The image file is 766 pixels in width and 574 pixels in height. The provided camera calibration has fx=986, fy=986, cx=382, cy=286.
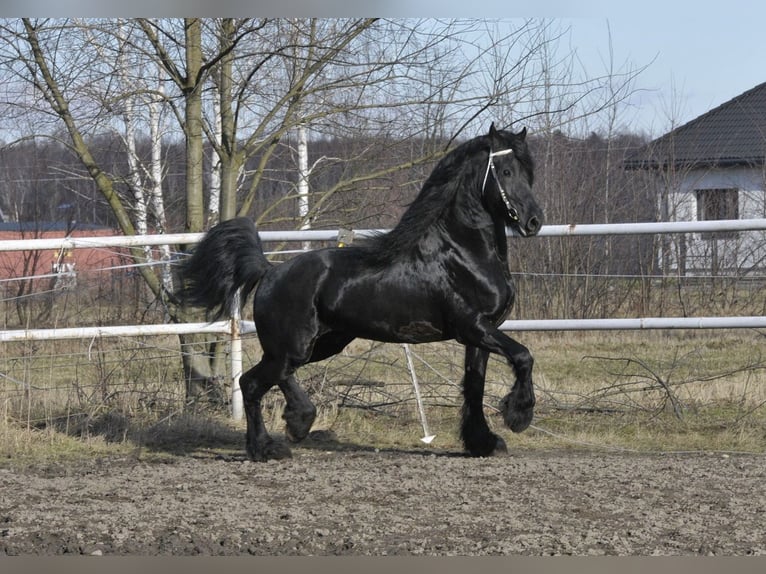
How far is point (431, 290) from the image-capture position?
6.40 meters

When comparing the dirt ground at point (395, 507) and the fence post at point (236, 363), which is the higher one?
the fence post at point (236, 363)

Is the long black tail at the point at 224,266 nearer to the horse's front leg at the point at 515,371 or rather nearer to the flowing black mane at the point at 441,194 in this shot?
the flowing black mane at the point at 441,194

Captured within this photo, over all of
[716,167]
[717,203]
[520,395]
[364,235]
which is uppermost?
[716,167]

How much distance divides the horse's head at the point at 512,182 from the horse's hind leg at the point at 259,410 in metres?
1.85

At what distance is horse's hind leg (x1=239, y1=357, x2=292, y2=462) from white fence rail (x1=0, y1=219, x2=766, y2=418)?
911 millimetres

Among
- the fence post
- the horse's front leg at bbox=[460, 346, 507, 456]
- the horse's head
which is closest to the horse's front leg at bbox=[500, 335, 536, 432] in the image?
the horse's front leg at bbox=[460, 346, 507, 456]

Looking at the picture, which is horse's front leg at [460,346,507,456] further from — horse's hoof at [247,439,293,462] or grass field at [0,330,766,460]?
horse's hoof at [247,439,293,462]

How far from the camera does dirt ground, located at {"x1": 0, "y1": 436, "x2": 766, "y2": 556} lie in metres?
4.24

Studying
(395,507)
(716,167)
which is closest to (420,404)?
(395,507)

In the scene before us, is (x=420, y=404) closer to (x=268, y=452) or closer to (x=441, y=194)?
(x=268, y=452)

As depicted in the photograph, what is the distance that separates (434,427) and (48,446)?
298cm

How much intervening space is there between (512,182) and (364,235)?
4.90 ft

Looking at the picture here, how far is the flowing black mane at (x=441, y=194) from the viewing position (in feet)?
21.1

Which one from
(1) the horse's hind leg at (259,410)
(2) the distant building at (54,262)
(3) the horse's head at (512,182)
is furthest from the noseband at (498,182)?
(2) the distant building at (54,262)
